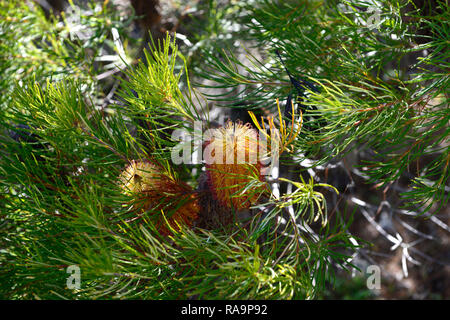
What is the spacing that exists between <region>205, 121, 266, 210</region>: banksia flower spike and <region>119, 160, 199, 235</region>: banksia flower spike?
0.03m

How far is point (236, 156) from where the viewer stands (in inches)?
8.5

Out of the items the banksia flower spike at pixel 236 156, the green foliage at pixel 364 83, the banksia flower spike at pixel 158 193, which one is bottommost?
the banksia flower spike at pixel 158 193


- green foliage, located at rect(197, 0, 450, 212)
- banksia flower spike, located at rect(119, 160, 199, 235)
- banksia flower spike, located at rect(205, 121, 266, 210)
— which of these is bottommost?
banksia flower spike, located at rect(119, 160, 199, 235)

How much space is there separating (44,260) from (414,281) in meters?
0.65

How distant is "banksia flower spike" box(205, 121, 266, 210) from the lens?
214 millimetres

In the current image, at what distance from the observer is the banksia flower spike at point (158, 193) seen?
24 centimetres

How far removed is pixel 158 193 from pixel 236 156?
0.06 metres

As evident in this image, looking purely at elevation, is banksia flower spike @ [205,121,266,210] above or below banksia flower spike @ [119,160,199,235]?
above

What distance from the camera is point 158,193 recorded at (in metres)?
0.24

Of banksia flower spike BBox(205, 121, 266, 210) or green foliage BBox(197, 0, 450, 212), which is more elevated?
green foliage BBox(197, 0, 450, 212)

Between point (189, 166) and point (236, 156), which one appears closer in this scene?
point (236, 156)

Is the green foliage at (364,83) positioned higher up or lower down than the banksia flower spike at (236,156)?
higher up

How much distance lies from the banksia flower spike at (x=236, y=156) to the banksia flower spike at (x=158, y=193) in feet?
0.10
